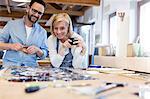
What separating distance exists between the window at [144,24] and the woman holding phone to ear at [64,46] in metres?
1.24

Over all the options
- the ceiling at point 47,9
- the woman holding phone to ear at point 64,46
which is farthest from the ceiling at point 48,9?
the woman holding phone to ear at point 64,46

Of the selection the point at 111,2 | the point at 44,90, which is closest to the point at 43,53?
the point at 44,90

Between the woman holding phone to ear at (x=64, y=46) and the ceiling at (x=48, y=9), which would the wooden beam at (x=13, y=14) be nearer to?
the ceiling at (x=48, y=9)

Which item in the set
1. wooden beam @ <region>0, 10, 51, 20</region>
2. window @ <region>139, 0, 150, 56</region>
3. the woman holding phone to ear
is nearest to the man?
the woman holding phone to ear

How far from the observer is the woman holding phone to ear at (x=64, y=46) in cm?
217

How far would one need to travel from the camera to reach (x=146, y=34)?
10.7ft

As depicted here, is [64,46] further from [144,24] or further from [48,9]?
[48,9]

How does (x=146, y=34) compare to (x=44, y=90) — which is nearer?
(x=44, y=90)

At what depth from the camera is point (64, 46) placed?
2.20m

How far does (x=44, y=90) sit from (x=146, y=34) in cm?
276

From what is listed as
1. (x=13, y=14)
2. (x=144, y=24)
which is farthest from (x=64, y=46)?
(x=13, y=14)

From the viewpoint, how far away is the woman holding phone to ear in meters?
2.17

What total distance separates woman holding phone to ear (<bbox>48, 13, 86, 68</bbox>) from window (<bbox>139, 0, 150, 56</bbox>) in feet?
4.08

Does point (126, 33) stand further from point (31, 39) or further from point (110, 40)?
point (110, 40)
